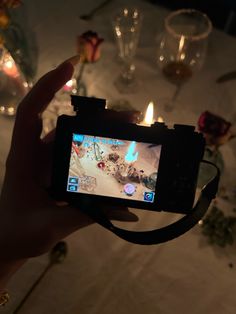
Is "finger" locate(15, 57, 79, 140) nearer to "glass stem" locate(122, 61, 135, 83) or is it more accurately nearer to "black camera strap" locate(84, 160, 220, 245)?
"black camera strap" locate(84, 160, 220, 245)

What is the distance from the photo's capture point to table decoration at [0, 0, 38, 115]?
99 centimetres

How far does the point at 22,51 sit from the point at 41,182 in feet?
1.37

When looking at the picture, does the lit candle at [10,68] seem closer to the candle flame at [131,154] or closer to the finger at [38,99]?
the finger at [38,99]

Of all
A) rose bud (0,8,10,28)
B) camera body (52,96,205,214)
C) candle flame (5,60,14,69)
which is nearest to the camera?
camera body (52,96,205,214)

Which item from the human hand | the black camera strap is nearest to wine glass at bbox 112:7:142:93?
the human hand

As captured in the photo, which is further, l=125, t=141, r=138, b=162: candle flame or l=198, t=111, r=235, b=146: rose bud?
l=198, t=111, r=235, b=146: rose bud

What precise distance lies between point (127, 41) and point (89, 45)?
0.11 metres

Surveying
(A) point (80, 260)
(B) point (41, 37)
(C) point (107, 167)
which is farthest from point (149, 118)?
(B) point (41, 37)

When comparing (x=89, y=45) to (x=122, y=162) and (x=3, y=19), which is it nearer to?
(x=3, y=19)

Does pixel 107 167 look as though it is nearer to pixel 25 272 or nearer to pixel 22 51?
pixel 25 272

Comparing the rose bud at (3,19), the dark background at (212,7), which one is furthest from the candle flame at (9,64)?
the dark background at (212,7)

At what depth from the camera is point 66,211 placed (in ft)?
2.28

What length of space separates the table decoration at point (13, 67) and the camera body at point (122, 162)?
0.40 m

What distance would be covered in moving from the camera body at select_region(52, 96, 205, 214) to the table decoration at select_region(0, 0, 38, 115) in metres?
0.40
